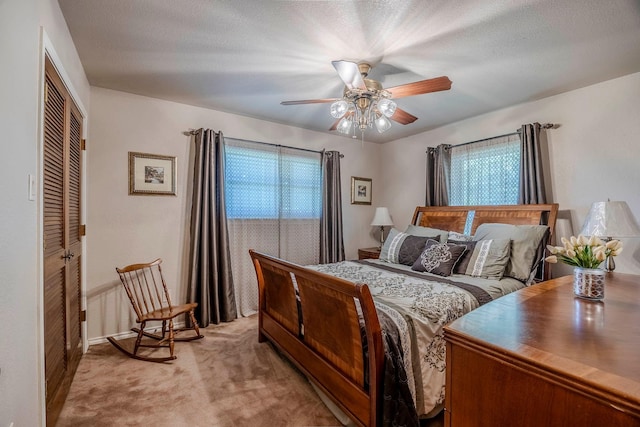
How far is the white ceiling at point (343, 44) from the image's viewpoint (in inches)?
70.5

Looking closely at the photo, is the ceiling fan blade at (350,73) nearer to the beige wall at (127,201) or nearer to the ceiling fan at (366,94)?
the ceiling fan at (366,94)

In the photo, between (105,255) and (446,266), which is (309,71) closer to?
(446,266)

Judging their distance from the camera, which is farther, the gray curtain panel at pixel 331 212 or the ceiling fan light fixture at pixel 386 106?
the gray curtain panel at pixel 331 212

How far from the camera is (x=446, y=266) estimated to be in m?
2.72

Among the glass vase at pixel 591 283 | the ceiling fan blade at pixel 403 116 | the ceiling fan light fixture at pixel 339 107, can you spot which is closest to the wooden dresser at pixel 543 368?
the glass vase at pixel 591 283

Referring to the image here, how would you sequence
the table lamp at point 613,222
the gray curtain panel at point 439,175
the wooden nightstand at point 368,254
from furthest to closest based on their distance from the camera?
the wooden nightstand at point 368,254, the gray curtain panel at point 439,175, the table lamp at point 613,222

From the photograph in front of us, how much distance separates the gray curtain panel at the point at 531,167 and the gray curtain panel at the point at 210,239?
Answer: 332 cm

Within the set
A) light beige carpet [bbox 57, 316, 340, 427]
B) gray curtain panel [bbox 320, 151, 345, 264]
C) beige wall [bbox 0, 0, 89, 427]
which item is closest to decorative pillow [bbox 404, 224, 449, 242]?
gray curtain panel [bbox 320, 151, 345, 264]

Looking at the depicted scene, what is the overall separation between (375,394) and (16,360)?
152 cm

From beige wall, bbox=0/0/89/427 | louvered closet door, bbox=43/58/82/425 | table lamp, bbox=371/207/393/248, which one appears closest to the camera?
beige wall, bbox=0/0/89/427

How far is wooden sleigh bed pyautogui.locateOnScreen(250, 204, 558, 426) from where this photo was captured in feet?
4.72

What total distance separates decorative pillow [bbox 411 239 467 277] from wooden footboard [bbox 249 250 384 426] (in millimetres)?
1249

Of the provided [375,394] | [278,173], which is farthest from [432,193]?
[375,394]

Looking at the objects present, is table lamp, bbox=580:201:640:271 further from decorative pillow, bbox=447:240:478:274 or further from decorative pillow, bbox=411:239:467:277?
decorative pillow, bbox=411:239:467:277
